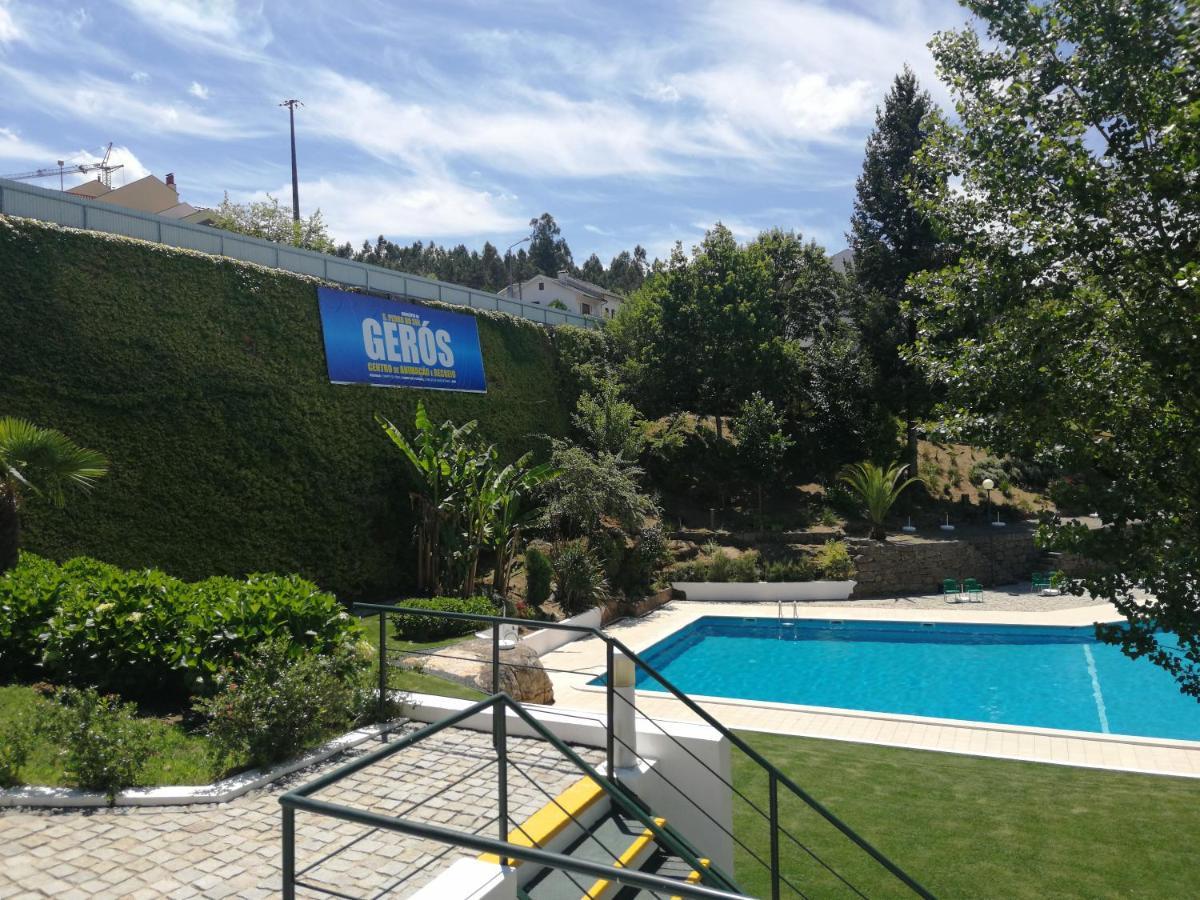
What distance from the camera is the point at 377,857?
16.6 ft

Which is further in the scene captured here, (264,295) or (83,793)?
(264,295)

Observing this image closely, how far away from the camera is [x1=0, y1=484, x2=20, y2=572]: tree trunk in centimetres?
909

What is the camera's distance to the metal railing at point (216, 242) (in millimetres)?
13443

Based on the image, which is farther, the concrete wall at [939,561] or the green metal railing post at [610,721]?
the concrete wall at [939,561]

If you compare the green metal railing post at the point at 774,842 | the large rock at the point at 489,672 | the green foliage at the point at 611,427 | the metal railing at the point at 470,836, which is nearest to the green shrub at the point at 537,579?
the large rock at the point at 489,672

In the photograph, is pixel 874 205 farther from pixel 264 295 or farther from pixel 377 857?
pixel 377 857

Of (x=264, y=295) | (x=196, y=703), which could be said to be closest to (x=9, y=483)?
(x=196, y=703)

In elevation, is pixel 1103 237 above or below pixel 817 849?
above

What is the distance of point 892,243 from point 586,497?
1417cm

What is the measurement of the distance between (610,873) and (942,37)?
23.7 ft

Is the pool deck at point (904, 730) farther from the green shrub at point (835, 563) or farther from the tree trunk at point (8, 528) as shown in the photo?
the green shrub at point (835, 563)

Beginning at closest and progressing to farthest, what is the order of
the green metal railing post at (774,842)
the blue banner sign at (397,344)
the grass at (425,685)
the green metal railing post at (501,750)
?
the green metal railing post at (501,750) < the green metal railing post at (774,842) < the grass at (425,685) < the blue banner sign at (397,344)

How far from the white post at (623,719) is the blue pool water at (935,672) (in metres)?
7.17

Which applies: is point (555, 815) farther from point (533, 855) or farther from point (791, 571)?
point (791, 571)
